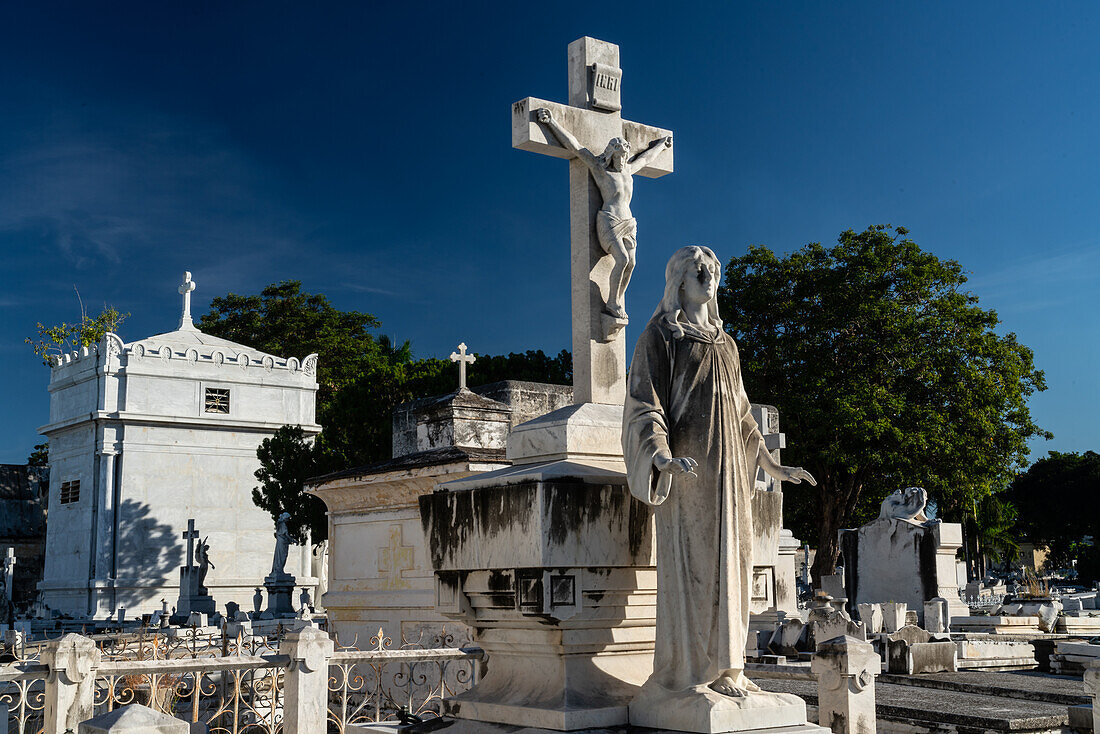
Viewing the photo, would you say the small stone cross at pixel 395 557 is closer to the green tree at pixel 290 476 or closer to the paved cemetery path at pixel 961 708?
the paved cemetery path at pixel 961 708

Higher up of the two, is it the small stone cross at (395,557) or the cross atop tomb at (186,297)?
the cross atop tomb at (186,297)

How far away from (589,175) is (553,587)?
2.24 metres

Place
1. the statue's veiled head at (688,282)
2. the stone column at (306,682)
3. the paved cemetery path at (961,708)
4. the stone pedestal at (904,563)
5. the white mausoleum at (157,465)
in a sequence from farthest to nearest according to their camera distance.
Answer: the white mausoleum at (157,465), the stone pedestal at (904,563), the paved cemetery path at (961,708), the stone column at (306,682), the statue's veiled head at (688,282)

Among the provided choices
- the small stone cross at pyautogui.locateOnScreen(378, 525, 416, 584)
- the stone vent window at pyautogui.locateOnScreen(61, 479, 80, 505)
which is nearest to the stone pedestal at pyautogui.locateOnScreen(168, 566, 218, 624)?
the stone vent window at pyautogui.locateOnScreen(61, 479, 80, 505)

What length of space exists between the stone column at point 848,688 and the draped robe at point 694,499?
2.37 m

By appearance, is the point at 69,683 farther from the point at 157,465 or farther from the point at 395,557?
the point at 157,465

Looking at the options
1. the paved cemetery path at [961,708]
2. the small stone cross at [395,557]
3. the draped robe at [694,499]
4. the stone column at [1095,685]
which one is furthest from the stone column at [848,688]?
the small stone cross at [395,557]

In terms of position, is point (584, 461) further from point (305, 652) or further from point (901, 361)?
point (901, 361)

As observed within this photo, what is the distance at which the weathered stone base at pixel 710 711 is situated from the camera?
383 cm

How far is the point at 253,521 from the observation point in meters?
38.3

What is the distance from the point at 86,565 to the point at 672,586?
36042mm

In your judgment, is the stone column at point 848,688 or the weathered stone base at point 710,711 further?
the stone column at point 848,688

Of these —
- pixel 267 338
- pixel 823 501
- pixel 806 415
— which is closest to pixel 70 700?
pixel 806 415

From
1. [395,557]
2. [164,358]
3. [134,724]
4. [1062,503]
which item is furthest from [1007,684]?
[1062,503]
